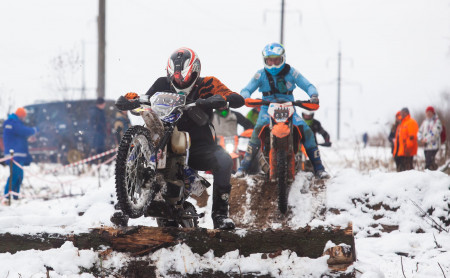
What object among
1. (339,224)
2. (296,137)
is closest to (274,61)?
(296,137)

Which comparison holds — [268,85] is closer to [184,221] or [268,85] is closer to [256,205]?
[256,205]

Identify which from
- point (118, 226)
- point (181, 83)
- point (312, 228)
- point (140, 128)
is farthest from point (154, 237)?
point (181, 83)

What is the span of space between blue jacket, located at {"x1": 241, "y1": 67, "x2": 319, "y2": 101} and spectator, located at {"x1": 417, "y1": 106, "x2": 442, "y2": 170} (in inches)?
225

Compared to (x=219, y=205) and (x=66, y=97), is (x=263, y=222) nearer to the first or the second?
(x=219, y=205)

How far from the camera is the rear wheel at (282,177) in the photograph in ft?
22.1

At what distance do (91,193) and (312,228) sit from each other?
192 inches

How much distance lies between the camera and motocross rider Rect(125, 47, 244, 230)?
4.65m

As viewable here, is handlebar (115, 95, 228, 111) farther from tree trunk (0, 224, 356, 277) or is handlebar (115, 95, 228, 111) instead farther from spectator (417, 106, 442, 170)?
spectator (417, 106, 442, 170)

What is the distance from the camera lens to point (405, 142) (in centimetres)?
1174

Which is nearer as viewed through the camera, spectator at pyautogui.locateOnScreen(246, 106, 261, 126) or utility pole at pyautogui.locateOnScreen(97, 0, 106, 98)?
spectator at pyautogui.locateOnScreen(246, 106, 261, 126)

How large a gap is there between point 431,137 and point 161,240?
31.8ft

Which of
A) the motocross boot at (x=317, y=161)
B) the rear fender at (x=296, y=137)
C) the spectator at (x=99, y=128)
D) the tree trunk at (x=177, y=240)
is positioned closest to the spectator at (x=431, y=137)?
the motocross boot at (x=317, y=161)

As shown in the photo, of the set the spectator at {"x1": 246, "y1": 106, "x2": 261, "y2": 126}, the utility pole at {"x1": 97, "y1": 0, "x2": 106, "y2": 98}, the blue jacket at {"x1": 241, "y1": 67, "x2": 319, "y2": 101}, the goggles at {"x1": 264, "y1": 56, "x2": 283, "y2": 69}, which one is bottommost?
the spectator at {"x1": 246, "y1": 106, "x2": 261, "y2": 126}

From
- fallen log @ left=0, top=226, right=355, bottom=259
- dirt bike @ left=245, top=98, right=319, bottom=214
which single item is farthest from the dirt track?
fallen log @ left=0, top=226, right=355, bottom=259
